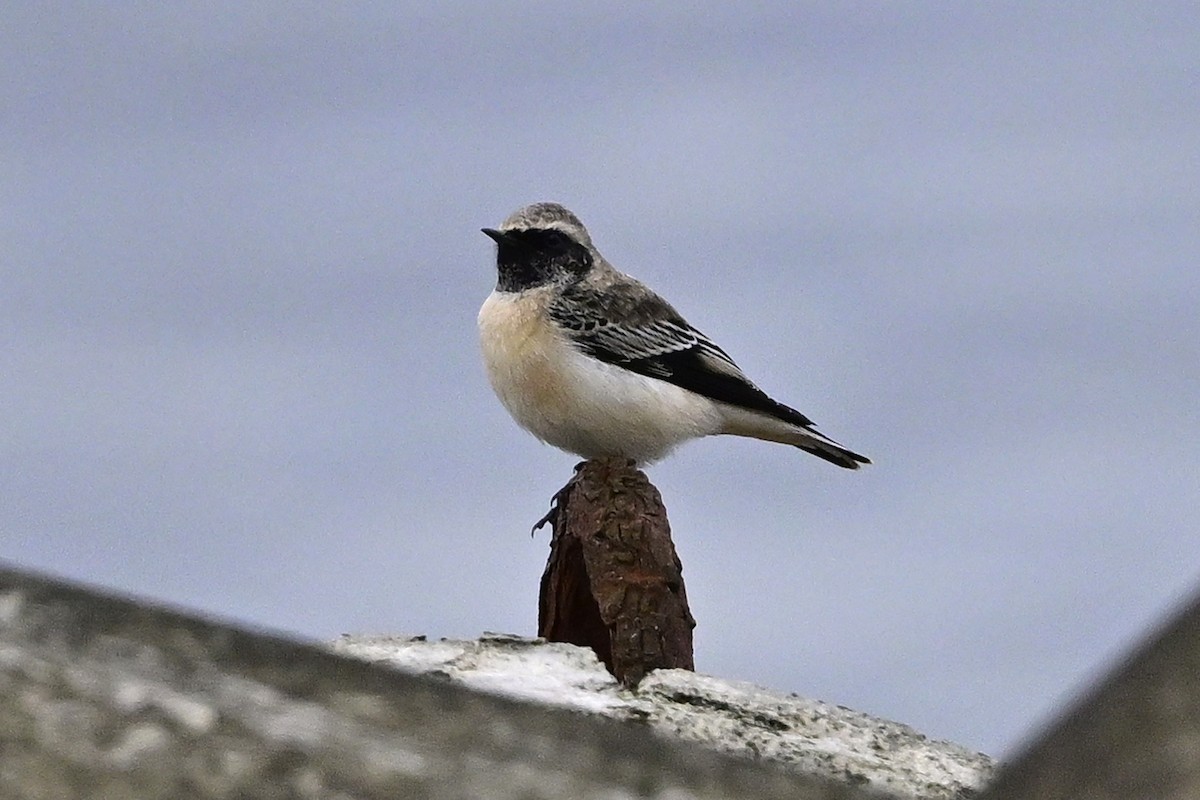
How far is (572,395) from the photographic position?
42.7 ft

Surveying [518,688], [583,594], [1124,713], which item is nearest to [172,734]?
[1124,713]

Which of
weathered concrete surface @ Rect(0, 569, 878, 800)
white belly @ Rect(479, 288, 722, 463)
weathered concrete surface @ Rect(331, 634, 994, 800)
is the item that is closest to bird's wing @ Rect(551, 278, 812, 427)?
white belly @ Rect(479, 288, 722, 463)

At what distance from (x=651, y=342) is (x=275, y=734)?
12099mm

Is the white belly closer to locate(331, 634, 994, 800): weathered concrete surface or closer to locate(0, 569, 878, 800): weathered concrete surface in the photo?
locate(331, 634, 994, 800): weathered concrete surface

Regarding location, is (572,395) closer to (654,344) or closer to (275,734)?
(654,344)

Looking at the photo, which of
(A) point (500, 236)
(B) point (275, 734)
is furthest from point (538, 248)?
(B) point (275, 734)

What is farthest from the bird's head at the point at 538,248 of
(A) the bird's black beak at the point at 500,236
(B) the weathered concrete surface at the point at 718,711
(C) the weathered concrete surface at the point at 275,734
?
(C) the weathered concrete surface at the point at 275,734

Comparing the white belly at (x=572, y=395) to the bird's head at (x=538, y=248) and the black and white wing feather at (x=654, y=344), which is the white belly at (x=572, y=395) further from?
the bird's head at (x=538, y=248)

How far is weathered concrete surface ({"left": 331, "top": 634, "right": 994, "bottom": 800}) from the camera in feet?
19.7

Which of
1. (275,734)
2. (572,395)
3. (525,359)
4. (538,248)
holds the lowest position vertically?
(275,734)

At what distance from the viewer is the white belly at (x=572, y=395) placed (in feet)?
42.5

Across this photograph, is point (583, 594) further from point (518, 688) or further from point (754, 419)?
point (754, 419)

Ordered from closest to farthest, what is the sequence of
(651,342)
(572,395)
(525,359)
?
(572,395), (525,359), (651,342)

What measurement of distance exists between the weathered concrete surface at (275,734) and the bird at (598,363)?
10.8m
